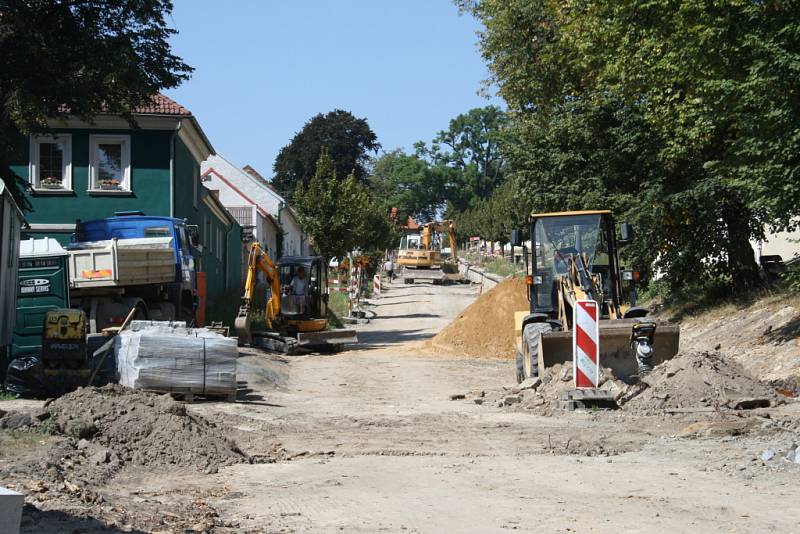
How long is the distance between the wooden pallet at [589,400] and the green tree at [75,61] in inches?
478

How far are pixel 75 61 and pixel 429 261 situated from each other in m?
50.4

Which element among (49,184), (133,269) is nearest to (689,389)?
(133,269)

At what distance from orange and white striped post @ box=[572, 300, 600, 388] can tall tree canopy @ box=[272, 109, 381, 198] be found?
67.4m

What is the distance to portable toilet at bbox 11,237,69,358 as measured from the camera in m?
15.7

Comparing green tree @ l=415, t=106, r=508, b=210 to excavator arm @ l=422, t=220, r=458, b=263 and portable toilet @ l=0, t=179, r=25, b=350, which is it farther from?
portable toilet @ l=0, t=179, r=25, b=350

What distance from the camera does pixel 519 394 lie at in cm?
1592

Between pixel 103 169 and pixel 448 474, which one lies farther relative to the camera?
pixel 103 169

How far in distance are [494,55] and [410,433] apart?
2172cm

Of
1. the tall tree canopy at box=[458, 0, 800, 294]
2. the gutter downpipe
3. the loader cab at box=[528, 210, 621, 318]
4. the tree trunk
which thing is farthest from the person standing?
the loader cab at box=[528, 210, 621, 318]

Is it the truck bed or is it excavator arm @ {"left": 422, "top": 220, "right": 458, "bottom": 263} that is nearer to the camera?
the truck bed

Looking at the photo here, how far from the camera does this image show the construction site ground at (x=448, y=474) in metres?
7.13

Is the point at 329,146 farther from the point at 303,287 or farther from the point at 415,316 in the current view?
the point at 303,287

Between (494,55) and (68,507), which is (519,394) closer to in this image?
(68,507)

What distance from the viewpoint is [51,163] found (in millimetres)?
31047
